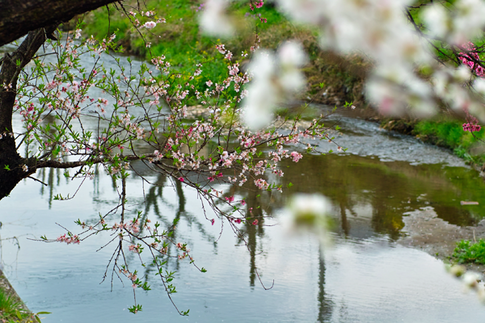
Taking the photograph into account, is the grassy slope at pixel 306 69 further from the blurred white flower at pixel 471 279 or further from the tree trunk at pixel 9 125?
the tree trunk at pixel 9 125

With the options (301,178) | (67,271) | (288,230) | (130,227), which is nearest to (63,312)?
(67,271)

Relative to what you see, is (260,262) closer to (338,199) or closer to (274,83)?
(338,199)

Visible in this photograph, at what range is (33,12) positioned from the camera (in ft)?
5.30

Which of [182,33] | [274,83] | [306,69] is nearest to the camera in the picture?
[274,83]

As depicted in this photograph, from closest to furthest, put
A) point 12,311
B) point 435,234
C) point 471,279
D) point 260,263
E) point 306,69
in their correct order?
1. point 12,311
2. point 471,279
3. point 260,263
4. point 435,234
5. point 306,69

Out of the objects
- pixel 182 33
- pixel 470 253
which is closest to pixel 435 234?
pixel 470 253

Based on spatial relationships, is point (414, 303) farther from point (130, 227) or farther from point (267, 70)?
point (267, 70)

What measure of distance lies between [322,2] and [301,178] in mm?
6411

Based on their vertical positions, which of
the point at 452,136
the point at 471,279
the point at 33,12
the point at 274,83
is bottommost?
the point at 471,279

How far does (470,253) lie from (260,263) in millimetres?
2124

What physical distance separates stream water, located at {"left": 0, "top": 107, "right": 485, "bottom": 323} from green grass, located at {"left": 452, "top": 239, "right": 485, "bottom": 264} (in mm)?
279

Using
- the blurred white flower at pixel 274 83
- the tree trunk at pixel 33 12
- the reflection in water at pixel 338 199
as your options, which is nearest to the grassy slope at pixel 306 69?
the reflection in water at pixel 338 199

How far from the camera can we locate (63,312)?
381cm

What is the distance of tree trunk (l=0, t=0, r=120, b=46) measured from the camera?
5.25 ft
